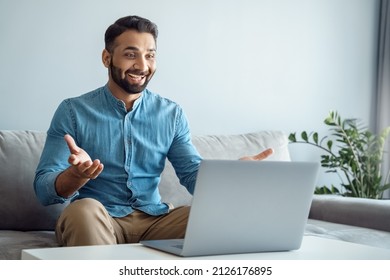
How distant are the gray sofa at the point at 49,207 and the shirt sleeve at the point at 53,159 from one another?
18cm

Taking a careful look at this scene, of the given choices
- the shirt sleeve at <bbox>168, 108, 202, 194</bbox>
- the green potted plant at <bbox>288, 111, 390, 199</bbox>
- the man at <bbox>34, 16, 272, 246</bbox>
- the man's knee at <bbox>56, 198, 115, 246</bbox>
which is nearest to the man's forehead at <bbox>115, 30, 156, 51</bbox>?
the man at <bbox>34, 16, 272, 246</bbox>

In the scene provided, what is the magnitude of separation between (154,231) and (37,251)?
63 cm

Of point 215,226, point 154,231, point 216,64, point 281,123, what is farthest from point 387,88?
point 215,226

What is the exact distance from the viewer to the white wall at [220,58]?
8.72ft

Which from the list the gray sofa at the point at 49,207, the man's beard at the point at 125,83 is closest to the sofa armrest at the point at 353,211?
the gray sofa at the point at 49,207

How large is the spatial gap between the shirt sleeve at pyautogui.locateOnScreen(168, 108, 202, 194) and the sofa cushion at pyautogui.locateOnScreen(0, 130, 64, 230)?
0.44 metres

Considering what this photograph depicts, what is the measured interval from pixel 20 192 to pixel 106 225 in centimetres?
68

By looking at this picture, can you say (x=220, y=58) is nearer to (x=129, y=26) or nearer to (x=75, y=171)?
(x=129, y=26)

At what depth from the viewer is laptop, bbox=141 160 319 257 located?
1344mm

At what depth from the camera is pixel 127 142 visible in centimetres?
210

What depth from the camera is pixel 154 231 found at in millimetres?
1966

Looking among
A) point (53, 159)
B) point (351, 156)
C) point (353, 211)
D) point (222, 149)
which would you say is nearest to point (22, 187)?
point (53, 159)
